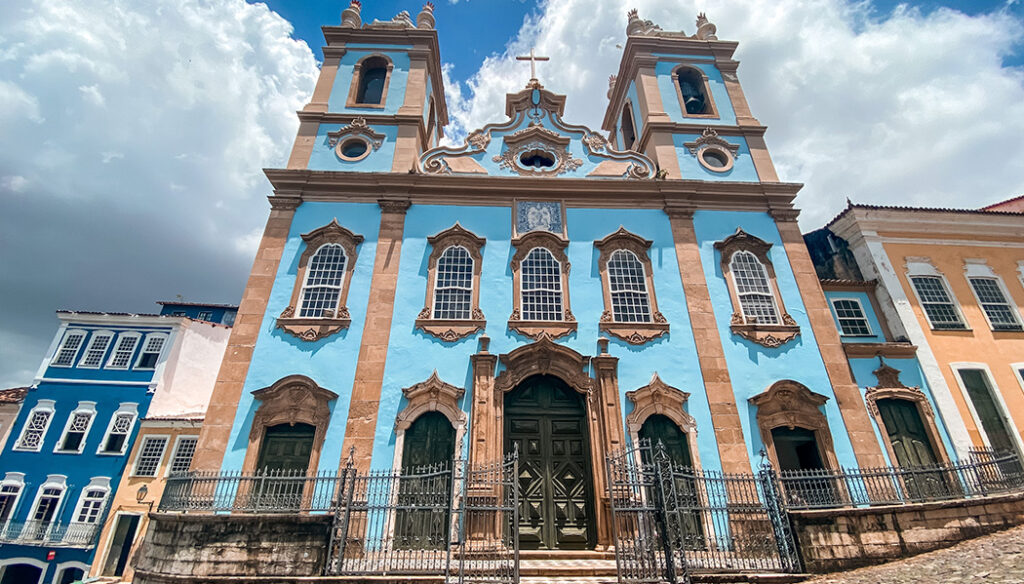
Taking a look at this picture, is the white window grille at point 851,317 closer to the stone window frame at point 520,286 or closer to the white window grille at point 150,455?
the stone window frame at point 520,286

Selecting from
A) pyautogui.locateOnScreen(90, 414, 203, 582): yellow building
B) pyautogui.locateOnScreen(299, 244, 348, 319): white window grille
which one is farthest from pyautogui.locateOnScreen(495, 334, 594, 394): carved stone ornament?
pyautogui.locateOnScreen(90, 414, 203, 582): yellow building

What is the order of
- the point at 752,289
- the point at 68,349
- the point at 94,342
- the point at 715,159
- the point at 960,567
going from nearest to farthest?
1. the point at 960,567
2. the point at 752,289
3. the point at 715,159
4. the point at 68,349
5. the point at 94,342

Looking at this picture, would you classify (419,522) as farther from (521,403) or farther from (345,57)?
(345,57)

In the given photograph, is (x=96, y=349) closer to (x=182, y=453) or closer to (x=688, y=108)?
(x=182, y=453)

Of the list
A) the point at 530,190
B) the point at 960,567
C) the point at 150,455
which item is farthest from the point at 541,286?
the point at 150,455

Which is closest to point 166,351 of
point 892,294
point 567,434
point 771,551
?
point 567,434

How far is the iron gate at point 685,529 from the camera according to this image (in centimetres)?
721

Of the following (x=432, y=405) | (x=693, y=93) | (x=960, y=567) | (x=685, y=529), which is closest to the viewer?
(x=960, y=567)

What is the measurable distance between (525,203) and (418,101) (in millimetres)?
5541

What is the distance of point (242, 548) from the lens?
24.9 feet

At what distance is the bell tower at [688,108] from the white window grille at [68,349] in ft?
82.4

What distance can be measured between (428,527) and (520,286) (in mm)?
5839

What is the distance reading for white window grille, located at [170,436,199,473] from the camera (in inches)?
758

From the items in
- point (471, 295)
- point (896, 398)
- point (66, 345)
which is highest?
point (66, 345)
